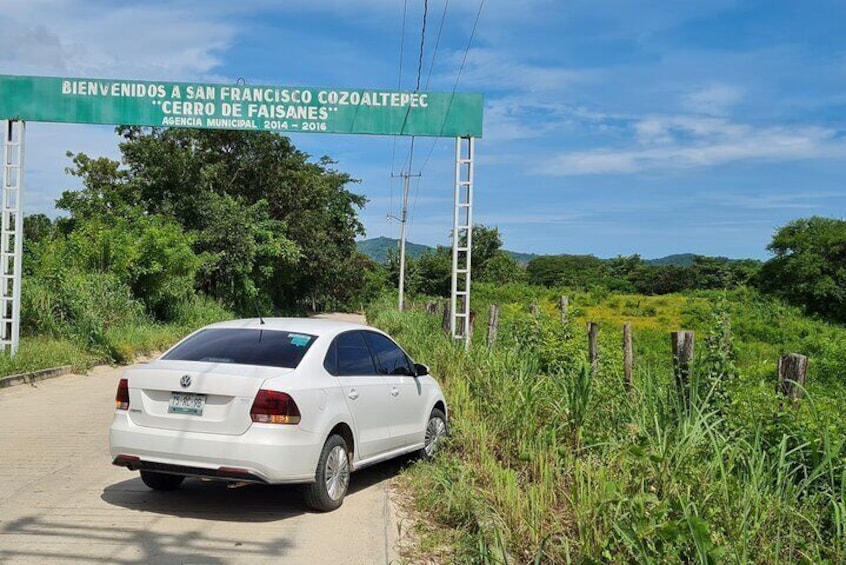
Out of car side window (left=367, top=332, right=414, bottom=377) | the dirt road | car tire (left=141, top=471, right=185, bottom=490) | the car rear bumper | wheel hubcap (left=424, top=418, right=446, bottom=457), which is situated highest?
car side window (left=367, top=332, right=414, bottom=377)

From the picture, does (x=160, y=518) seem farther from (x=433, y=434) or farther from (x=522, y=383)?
(x=522, y=383)

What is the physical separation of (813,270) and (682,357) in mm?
56095

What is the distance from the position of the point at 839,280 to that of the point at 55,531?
2342 inches

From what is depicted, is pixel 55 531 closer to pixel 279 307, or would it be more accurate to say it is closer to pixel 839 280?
pixel 279 307

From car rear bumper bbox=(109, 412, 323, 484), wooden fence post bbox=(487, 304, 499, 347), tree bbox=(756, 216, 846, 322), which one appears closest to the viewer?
car rear bumper bbox=(109, 412, 323, 484)

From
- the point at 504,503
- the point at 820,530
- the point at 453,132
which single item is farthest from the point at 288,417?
the point at 453,132

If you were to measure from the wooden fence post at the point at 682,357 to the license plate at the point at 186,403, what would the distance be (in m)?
3.84

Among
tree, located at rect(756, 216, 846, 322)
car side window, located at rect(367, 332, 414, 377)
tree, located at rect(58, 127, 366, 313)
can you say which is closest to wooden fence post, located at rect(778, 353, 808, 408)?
car side window, located at rect(367, 332, 414, 377)

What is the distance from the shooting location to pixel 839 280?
2154 inches

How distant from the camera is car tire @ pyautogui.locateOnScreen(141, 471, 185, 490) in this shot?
6656 mm

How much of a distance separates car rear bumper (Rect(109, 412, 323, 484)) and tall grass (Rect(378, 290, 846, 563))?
1.22 m

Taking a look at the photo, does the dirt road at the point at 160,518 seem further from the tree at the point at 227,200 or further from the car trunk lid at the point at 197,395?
the tree at the point at 227,200

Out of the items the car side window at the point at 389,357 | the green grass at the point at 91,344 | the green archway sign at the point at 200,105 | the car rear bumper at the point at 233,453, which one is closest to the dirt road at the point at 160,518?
the car rear bumper at the point at 233,453

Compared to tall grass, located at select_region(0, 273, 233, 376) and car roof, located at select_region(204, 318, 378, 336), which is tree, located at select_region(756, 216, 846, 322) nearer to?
tall grass, located at select_region(0, 273, 233, 376)
